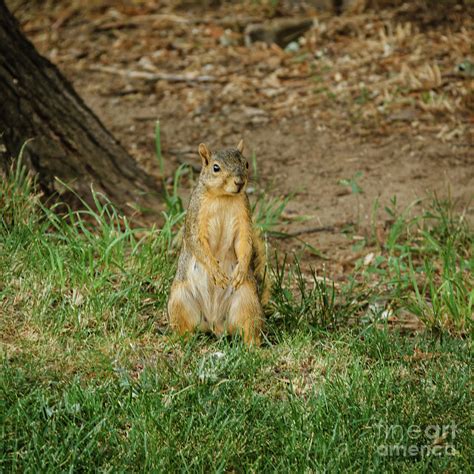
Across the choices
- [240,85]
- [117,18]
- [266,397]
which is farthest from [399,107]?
[266,397]

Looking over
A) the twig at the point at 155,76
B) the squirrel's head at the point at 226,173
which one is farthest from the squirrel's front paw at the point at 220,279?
the twig at the point at 155,76

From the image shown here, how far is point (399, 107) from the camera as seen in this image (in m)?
8.70

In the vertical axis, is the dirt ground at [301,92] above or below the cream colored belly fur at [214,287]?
below

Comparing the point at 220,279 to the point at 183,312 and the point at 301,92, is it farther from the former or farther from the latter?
the point at 301,92

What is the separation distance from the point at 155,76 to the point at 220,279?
17.8 ft

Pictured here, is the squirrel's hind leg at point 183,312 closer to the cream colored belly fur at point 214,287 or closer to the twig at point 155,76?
the cream colored belly fur at point 214,287

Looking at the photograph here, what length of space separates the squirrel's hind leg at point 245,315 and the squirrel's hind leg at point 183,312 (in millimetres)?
180

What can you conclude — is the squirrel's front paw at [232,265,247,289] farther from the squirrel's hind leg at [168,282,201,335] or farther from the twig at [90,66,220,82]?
the twig at [90,66,220,82]

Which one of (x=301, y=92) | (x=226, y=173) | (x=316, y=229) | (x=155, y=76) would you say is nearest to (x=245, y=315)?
(x=226, y=173)

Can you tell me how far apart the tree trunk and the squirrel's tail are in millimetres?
1567

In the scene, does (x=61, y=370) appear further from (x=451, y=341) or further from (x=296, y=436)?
(x=451, y=341)

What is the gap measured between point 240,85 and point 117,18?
92.4 inches

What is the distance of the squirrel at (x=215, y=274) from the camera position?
4.70 metres

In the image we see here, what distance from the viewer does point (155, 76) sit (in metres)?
9.73
